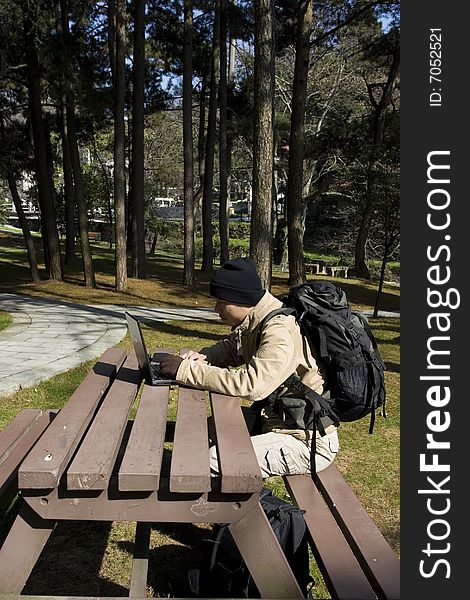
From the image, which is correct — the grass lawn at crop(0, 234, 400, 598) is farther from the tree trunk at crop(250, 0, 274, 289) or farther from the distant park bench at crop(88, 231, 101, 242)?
the distant park bench at crop(88, 231, 101, 242)

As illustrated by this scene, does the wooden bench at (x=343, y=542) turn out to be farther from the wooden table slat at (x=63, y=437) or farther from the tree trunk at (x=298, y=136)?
the tree trunk at (x=298, y=136)

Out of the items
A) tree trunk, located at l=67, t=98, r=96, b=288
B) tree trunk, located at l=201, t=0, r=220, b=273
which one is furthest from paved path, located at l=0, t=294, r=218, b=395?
tree trunk, located at l=201, t=0, r=220, b=273

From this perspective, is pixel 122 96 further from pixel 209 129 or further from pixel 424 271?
pixel 424 271

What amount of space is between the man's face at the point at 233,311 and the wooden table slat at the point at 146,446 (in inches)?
18.8

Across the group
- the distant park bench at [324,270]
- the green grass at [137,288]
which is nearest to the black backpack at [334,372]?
the green grass at [137,288]

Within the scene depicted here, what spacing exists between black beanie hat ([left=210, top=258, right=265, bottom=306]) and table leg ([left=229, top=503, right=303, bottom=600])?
1.06 meters

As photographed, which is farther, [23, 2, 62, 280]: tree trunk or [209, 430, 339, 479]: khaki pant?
[23, 2, 62, 280]: tree trunk

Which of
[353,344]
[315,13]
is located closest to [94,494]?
[353,344]

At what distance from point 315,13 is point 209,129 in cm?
551

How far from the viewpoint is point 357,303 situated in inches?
636

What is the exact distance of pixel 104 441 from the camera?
7.75 feet

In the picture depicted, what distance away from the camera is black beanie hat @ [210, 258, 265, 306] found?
294cm

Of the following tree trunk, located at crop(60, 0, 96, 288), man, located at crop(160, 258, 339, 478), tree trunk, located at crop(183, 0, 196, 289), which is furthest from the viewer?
tree trunk, located at crop(183, 0, 196, 289)

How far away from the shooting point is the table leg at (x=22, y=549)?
216 centimetres
